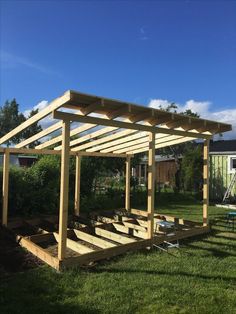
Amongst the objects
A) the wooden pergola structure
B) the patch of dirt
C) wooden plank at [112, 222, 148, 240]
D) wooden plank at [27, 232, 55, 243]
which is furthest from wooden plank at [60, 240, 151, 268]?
wooden plank at [27, 232, 55, 243]

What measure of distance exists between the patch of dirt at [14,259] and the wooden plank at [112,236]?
2.07 meters

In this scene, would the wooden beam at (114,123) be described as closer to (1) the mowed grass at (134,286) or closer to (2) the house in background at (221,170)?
(1) the mowed grass at (134,286)

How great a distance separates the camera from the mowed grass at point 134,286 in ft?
14.4

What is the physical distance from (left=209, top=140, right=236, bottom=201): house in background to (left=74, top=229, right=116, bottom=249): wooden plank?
12.3m

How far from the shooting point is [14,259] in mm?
6414

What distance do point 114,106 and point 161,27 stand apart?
7079 millimetres

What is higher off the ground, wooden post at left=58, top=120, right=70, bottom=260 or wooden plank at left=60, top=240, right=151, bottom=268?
wooden post at left=58, top=120, right=70, bottom=260

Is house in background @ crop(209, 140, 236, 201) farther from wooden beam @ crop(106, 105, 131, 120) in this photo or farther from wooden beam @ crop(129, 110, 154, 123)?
wooden beam @ crop(106, 105, 131, 120)

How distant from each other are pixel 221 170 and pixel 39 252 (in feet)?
47.9

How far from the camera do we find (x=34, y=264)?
6.12 metres

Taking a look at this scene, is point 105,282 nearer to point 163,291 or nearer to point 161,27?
point 163,291

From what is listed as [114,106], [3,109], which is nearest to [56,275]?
[114,106]

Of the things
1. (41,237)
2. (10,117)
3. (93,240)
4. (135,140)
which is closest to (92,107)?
(93,240)

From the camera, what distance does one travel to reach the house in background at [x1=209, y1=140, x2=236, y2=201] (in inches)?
712
